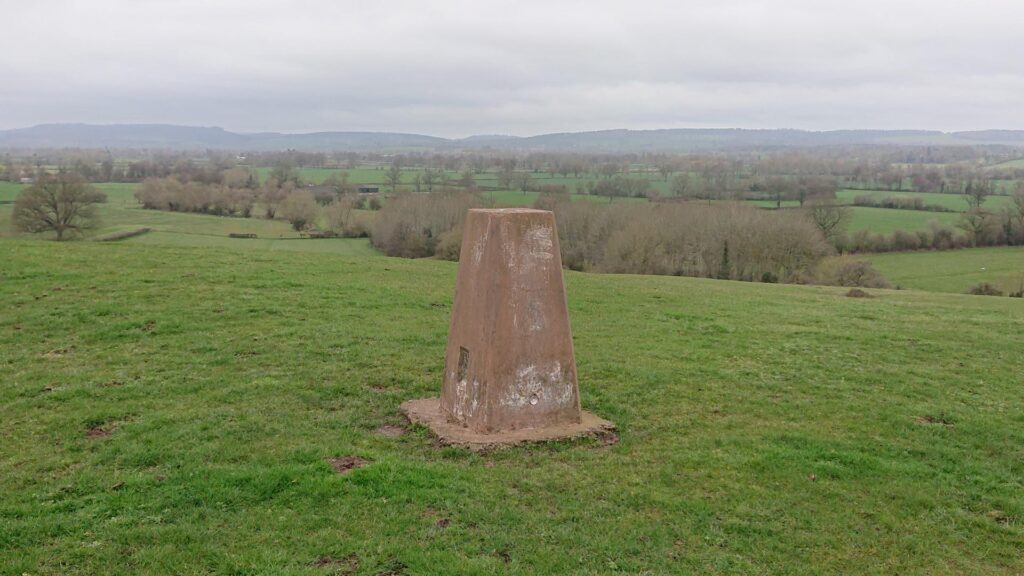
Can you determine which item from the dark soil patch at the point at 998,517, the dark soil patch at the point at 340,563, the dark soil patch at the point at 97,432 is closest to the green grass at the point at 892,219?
the dark soil patch at the point at 998,517

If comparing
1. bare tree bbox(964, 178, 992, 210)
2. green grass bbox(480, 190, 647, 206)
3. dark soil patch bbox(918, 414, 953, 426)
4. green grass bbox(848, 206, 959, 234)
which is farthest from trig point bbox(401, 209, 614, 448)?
bare tree bbox(964, 178, 992, 210)

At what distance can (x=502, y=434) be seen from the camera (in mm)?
9055

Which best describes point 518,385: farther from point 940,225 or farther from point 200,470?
point 940,225

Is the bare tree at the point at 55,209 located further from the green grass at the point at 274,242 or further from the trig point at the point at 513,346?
the trig point at the point at 513,346

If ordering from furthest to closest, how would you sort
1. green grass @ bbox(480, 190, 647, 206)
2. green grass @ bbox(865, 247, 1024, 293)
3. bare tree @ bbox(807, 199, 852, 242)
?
green grass @ bbox(480, 190, 647, 206), bare tree @ bbox(807, 199, 852, 242), green grass @ bbox(865, 247, 1024, 293)

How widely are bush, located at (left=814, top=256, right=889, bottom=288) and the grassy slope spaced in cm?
2996

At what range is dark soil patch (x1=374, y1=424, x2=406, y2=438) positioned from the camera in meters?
9.09

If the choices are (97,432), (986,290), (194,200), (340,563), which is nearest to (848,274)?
(986,290)

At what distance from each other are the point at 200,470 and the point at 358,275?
13.6 metres

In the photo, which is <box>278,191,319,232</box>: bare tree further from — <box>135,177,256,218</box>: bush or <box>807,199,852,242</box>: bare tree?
<box>807,199,852,242</box>: bare tree

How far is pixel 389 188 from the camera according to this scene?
307ft

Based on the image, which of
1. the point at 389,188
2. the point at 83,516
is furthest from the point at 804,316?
the point at 389,188

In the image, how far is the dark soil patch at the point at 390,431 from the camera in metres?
9.09

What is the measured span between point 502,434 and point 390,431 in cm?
149
